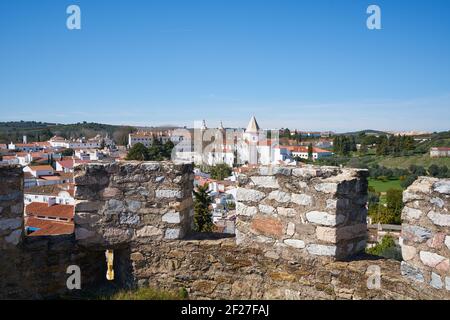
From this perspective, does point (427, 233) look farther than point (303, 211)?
No

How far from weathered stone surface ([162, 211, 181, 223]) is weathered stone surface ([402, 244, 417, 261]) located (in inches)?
95.3

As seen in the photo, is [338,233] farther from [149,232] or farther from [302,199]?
[149,232]

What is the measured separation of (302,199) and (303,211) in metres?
0.13

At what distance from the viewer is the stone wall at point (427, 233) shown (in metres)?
3.25

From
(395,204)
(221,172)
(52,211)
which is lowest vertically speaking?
(395,204)

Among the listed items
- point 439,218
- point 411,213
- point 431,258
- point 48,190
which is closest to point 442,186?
point 439,218

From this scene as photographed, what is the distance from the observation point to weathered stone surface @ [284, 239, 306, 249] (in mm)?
3990

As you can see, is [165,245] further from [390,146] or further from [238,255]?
[390,146]

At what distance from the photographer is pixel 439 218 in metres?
3.28

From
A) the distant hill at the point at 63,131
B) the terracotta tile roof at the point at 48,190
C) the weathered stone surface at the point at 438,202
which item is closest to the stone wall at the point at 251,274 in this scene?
the weathered stone surface at the point at 438,202

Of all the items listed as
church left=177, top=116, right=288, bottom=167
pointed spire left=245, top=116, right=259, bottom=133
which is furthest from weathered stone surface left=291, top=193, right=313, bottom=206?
pointed spire left=245, top=116, right=259, bottom=133

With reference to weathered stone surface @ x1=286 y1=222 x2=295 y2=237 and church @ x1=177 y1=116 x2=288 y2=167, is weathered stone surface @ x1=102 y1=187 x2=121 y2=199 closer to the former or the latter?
weathered stone surface @ x1=286 y1=222 x2=295 y2=237

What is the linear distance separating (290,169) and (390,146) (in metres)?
70.2

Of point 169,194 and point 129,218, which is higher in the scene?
point 169,194
